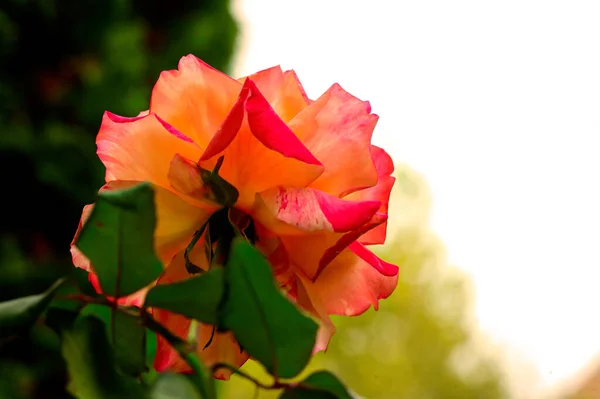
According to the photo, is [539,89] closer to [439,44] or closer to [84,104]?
[439,44]

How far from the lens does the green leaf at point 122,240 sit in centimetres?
12

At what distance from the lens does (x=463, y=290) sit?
7.38 feet

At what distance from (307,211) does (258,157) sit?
0.07 feet

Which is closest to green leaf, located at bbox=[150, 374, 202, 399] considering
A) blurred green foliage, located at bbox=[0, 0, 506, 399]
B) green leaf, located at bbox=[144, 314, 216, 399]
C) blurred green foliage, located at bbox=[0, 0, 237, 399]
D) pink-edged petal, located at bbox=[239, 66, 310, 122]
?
green leaf, located at bbox=[144, 314, 216, 399]

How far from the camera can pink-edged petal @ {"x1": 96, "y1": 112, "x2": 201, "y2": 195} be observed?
0.17m

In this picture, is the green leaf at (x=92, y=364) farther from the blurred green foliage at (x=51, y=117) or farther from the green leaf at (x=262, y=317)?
the blurred green foliage at (x=51, y=117)

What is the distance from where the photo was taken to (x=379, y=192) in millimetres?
202

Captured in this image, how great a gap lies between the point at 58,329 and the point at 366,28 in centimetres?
198

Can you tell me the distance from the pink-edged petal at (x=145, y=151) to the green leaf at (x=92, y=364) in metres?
0.06

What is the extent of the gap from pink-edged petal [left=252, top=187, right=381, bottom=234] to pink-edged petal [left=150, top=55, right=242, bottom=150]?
31 mm

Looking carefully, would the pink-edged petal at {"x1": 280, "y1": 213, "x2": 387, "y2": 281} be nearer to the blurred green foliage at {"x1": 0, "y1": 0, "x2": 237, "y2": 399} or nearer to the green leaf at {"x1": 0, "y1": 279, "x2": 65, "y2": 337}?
the green leaf at {"x1": 0, "y1": 279, "x2": 65, "y2": 337}

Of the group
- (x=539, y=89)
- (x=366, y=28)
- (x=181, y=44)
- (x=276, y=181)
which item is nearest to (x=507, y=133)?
(x=539, y=89)

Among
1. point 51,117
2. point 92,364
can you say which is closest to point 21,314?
point 92,364

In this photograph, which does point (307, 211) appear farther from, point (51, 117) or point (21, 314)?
point (51, 117)
